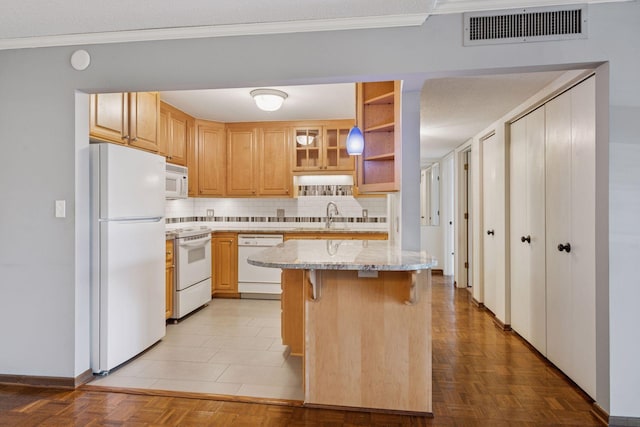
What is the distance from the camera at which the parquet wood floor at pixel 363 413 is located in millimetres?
2084

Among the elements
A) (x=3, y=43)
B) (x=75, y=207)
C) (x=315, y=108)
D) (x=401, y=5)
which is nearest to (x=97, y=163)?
(x=75, y=207)

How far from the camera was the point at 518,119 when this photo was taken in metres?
3.46

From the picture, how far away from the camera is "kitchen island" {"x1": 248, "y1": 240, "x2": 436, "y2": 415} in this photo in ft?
7.07

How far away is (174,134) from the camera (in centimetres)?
450

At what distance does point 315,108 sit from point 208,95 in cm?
120

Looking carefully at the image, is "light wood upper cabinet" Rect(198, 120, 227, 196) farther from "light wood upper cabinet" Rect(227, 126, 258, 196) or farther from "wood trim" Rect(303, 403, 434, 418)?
"wood trim" Rect(303, 403, 434, 418)

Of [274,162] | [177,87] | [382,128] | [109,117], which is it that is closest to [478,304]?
[382,128]

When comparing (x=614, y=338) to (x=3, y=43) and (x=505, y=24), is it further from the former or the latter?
(x=3, y=43)

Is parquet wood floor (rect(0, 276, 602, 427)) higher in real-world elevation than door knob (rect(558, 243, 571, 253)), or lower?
lower

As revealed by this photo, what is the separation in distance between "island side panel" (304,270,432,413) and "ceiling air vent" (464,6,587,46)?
1.36 meters

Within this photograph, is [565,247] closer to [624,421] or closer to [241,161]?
[624,421]

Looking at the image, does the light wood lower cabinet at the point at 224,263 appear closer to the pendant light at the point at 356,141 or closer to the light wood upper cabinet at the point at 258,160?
the light wood upper cabinet at the point at 258,160

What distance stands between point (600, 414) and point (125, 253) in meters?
3.12

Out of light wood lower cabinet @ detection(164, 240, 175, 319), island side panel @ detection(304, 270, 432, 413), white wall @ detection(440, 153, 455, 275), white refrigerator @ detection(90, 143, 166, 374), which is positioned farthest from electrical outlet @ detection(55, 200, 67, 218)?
white wall @ detection(440, 153, 455, 275)
